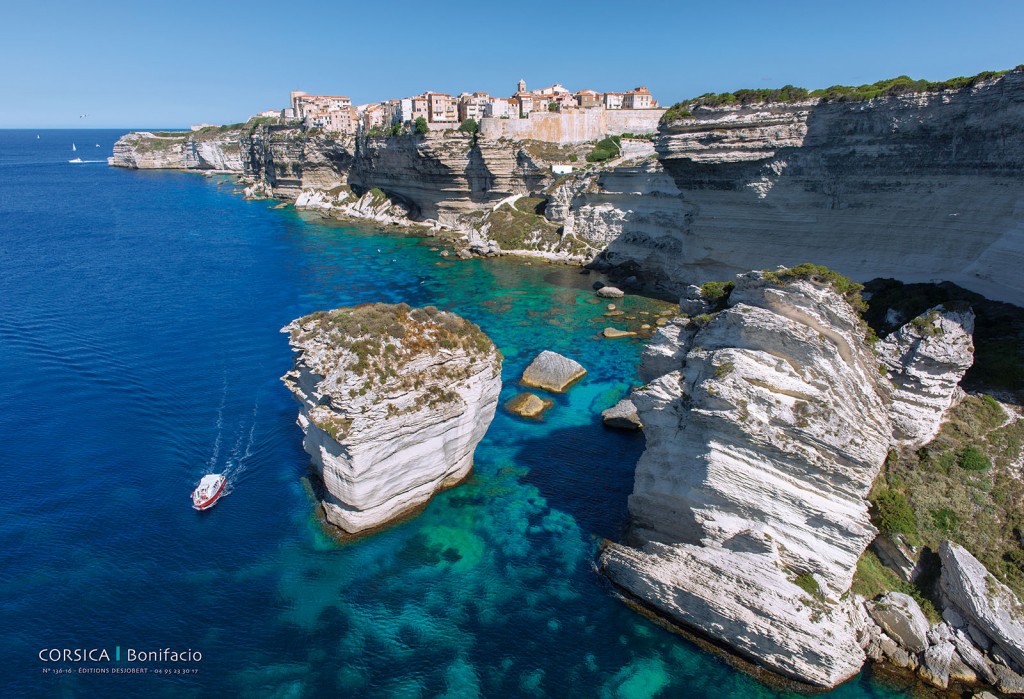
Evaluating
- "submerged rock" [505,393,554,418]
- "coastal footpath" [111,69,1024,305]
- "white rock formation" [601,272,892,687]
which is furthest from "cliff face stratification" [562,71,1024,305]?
"submerged rock" [505,393,554,418]

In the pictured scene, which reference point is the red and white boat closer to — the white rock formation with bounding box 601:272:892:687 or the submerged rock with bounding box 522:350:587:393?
the white rock formation with bounding box 601:272:892:687

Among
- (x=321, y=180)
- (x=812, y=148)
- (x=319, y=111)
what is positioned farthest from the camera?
(x=319, y=111)

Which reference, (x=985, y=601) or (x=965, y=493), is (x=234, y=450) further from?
(x=965, y=493)

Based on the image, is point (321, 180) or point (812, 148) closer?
point (812, 148)

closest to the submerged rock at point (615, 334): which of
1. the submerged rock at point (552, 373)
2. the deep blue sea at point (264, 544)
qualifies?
the deep blue sea at point (264, 544)

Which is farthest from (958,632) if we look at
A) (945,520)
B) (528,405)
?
(528,405)

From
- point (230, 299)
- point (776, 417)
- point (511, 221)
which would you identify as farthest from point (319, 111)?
point (776, 417)

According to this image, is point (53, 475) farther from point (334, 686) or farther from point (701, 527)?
point (701, 527)

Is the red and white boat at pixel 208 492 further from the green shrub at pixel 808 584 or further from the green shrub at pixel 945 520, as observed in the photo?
the green shrub at pixel 945 520
